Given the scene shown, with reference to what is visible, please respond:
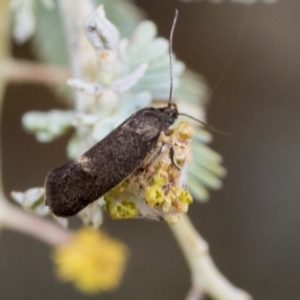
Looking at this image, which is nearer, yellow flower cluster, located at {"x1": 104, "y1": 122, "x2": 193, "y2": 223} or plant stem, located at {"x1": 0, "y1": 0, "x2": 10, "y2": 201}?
yellow flower cluster, located at {"x1": 104, "y1": 122, "x2": 193, "y2": 223}

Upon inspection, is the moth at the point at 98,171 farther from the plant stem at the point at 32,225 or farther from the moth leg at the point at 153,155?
the plant stem at the point at 32,225

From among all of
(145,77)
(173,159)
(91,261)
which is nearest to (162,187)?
(173,159)

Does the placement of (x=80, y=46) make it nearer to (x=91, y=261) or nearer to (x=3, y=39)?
(x=3, y=39)

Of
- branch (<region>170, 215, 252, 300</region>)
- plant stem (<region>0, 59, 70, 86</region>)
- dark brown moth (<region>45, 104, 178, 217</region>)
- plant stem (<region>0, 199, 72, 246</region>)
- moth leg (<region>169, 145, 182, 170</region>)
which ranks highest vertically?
moth leg (<region>169, 145, 182, 170</region>)

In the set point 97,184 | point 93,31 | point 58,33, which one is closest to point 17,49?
point 58,33

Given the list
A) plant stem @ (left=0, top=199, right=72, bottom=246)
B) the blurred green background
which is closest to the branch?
the blurred green background

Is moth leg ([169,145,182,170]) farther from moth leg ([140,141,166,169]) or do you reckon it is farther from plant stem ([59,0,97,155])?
plant stem ([59,0,97,155])

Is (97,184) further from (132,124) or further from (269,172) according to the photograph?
(269,172)
